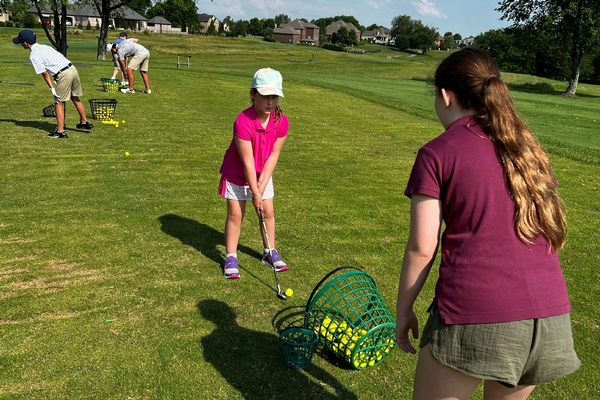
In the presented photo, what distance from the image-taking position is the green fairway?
343 cm

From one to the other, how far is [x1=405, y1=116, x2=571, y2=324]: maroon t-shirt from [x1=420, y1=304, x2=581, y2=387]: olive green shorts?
43mm

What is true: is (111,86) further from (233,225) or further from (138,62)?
(233,225)

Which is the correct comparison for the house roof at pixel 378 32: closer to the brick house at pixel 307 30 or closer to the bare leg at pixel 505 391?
the brick house at pixel 307 30

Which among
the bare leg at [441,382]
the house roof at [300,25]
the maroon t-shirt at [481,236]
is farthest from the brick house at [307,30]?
the bare leg at [441,382]

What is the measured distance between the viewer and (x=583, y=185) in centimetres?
899

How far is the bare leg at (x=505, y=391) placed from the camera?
7.09 feet

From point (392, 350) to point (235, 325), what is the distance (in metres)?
1.26

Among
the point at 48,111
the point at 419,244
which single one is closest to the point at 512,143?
the point at 419,244

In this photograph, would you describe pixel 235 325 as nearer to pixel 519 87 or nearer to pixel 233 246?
pixel 233 246

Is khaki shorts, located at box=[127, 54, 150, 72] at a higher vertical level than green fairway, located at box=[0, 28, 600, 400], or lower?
higher

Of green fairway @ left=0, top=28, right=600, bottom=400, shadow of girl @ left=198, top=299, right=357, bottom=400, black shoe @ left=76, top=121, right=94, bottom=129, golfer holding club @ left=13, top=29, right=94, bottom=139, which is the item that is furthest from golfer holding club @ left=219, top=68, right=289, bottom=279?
black shoe @ left=76, top=121, right=94, bottom=129

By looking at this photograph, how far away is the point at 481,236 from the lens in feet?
6.33

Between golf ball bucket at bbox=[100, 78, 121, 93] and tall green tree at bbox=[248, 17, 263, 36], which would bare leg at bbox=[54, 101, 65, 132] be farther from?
tall green tree at bbox=[248, 17, 263, 36]

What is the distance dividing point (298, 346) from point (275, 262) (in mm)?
1683
